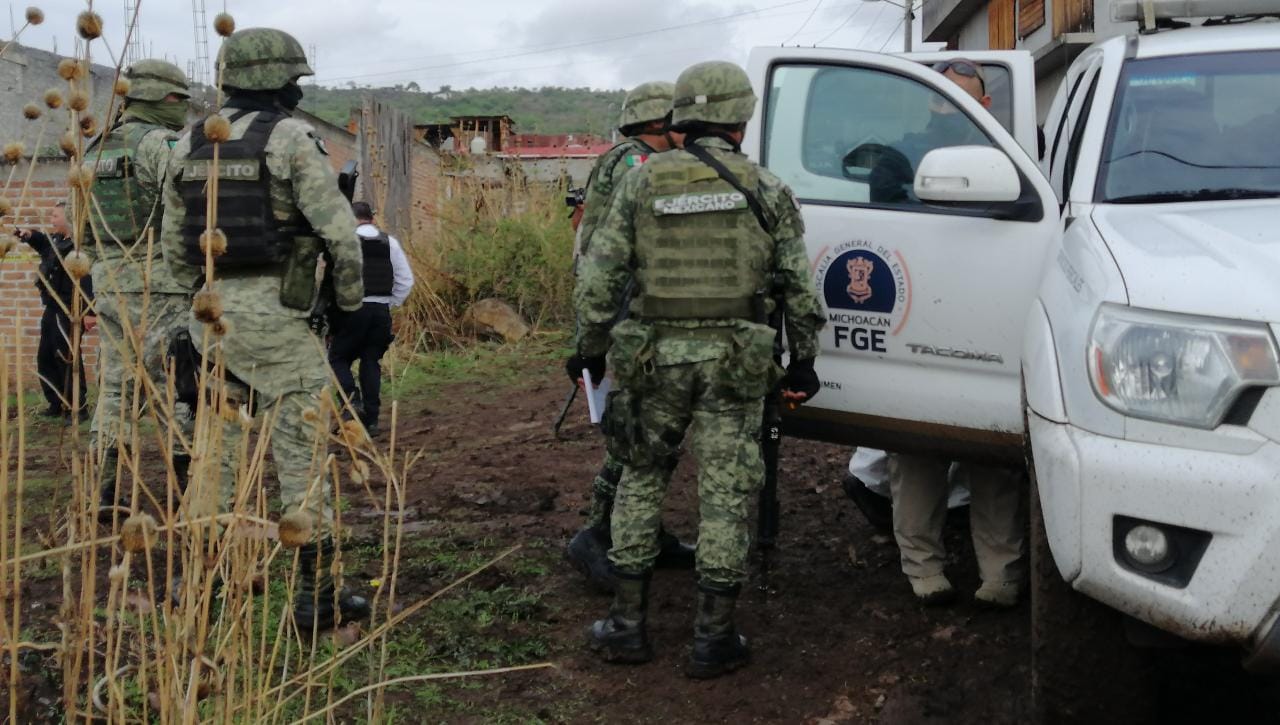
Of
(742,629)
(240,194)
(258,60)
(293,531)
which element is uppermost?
(258,60)

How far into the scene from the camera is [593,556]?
4426 mm

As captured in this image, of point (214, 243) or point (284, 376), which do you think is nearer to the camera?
point (214, 243)

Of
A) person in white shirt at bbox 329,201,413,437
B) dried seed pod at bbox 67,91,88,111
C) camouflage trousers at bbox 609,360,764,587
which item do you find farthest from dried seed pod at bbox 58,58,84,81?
person in white shirt at bbox 329,201,413,437

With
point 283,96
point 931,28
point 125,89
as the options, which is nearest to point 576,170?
point 931,28

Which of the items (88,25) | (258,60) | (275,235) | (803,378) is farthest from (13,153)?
(803,378)

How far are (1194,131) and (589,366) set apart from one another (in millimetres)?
1885

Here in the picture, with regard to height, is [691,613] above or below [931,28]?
below

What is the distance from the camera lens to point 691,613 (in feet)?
13.8

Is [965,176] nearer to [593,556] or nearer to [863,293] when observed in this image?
[863,293]

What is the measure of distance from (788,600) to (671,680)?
0.79 meters

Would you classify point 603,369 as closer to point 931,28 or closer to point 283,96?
point 283,96

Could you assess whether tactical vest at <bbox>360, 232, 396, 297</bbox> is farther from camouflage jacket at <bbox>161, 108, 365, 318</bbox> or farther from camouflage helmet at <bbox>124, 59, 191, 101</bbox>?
camouflage jacket at <bbox>161, 108, 365, 318</bbox>

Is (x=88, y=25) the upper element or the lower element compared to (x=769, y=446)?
upper

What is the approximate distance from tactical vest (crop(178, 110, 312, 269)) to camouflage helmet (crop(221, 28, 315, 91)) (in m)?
0.10
